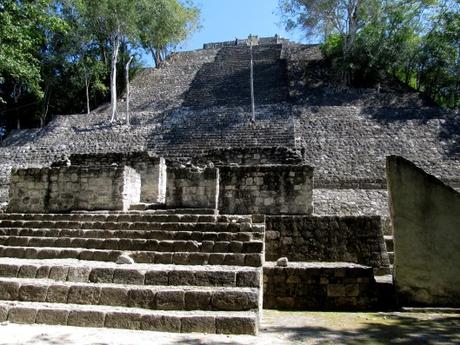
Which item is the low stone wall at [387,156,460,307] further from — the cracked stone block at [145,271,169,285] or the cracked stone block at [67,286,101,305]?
the cracked stone block at [67,286,101,305]

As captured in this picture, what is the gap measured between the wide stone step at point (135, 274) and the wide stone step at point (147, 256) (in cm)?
41

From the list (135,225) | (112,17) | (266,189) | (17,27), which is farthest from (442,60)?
(135,225)

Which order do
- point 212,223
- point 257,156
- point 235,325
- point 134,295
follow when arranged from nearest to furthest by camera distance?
1. point 235,325
2. point 134,295
3. point 212,223
4. point 257,156

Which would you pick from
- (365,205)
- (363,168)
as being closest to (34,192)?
(365,205)

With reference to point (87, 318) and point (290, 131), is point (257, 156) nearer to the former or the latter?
point (290, 131)

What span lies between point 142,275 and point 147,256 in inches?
36.5

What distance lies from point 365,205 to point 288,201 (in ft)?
16.9

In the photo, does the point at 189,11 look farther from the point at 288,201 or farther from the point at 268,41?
the point at 288,201

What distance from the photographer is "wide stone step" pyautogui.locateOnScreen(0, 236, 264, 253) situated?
6074 mm

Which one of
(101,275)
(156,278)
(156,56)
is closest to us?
(156,278)

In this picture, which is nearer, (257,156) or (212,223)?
(212,223)

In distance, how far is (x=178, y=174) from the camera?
A: 8.52 meters

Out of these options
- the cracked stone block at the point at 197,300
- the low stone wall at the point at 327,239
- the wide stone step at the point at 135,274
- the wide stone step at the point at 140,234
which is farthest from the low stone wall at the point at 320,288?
the cracked stone block at the point at 197,300

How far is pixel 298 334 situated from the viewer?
427 cm
